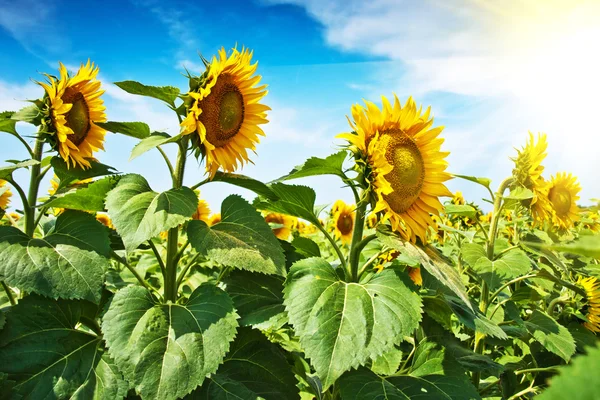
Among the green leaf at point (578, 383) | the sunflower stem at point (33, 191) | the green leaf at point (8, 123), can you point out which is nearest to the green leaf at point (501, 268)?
the sunflower stem at point (33, 191)

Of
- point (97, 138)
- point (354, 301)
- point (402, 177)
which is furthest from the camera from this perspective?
point (97, 138)

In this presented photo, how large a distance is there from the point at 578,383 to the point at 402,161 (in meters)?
1.74

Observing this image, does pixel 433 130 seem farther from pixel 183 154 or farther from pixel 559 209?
pixel 559 209

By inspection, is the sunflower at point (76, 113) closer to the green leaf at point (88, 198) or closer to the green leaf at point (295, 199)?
the green leaf at point (88, 198)

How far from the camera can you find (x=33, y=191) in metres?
2.27

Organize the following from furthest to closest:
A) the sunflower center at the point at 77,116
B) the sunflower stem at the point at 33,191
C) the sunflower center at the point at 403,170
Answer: the sunflower center at the point at 77,116
the sunflower stem at the point at 33,191
the sunflower center at the point at 403,170

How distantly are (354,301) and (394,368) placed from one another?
0.53 meters

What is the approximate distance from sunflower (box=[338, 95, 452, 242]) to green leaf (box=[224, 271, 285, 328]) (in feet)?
1.64

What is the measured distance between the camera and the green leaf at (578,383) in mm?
281

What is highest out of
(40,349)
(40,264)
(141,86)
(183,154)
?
(141,86)

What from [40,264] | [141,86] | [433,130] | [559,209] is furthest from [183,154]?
[559,209]

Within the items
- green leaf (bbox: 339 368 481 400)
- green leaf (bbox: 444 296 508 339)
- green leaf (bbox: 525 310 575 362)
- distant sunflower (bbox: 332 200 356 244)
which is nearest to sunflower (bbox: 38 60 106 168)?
green leaf (bbox: 339 368 481 400)

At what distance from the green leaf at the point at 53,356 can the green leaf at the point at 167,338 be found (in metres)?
0.20

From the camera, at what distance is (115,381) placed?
178 centimetres
